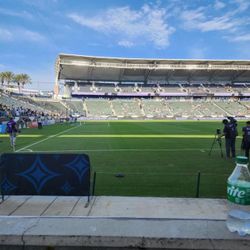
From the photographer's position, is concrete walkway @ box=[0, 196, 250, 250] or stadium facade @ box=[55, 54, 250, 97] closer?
concrete walkway @ box=[0, 196, 250, 250]

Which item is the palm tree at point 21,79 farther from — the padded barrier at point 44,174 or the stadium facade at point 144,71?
the padded barrier at point 44,174

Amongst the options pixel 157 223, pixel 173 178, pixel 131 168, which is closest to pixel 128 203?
pixel 157 223

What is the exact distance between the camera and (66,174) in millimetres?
6859

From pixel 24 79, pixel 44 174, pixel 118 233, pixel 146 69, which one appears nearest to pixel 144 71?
pixel 146 69

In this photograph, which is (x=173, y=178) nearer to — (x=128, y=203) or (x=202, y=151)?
(x=128, y=203)

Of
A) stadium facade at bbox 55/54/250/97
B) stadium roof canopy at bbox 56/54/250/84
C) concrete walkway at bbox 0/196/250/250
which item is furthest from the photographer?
stadium facade at bbox 55/54/250/97

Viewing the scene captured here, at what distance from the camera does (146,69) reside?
328 feet

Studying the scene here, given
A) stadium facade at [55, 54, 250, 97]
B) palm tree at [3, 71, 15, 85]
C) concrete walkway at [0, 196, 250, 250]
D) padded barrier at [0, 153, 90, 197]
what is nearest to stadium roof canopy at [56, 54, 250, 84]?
stadium facade at [55, 54, 250, 97]

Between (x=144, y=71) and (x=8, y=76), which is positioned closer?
(x=144, y=71)

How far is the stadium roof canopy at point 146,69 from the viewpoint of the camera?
314 ft

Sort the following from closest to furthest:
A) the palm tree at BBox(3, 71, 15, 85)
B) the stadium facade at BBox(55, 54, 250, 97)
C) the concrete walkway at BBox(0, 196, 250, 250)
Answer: the concrete walkway at BBox(0, 196, 250, 250), the stadium facade at BBox(55, 54, 250, 97), the palm tree at BBox(3, 71, 15, 85)

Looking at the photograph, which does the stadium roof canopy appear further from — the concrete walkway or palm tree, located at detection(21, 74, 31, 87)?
the concrete walkway

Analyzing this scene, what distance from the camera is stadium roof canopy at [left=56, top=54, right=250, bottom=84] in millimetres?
95750

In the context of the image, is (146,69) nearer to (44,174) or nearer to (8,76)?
(8,76)
